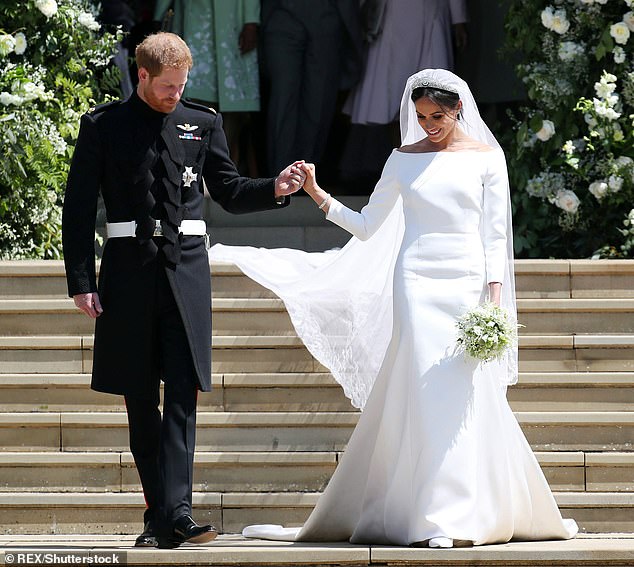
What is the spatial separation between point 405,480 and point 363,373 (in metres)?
0.80

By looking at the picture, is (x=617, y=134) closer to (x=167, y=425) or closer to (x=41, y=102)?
(x=41, y=102)

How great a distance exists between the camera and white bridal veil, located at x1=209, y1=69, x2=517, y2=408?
5676 millimetres

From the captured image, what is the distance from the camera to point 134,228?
5.18 meters

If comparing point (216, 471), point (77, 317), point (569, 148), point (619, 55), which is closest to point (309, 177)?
point (216, 471)

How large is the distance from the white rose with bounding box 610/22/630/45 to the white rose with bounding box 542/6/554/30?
379 mm

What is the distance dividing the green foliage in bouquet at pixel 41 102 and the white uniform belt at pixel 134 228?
2.63m

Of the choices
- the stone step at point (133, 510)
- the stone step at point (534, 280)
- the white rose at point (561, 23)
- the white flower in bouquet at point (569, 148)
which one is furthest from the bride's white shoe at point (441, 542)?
the white rose at point (561, 23)

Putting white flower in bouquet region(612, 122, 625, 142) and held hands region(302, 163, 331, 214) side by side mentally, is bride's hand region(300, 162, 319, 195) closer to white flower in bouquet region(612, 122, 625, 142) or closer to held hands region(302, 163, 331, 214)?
held hands region(302, 163, 331, 214)

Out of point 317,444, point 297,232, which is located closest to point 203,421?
point 317,444

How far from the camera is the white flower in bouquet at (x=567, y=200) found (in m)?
7.98

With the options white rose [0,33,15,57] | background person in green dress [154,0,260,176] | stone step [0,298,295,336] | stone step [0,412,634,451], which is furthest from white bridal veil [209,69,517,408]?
background person in green dress [154,0,260,176]

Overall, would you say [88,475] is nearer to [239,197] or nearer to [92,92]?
[239,197]

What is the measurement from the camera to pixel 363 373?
19.7ft

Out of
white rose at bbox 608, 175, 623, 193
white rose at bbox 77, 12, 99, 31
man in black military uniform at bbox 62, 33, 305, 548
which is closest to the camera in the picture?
man in black military uniform at bbox 62, 33, 305, 548
